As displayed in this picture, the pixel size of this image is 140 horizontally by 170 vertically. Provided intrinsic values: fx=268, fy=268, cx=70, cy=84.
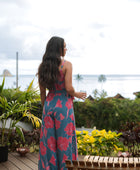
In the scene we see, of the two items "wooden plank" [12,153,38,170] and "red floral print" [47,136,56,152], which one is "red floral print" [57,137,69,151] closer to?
"red floral print" [47,136,56,152]

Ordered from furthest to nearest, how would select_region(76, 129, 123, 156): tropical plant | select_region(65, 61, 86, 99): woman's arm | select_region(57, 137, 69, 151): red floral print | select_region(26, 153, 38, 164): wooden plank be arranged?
1. select_region(76, 129, 123, 156): tropical plant
2. select_region(26, 153, 38, 164): wooden plank
3. select_region(57, 137, 69, 151): red floral print
4. select_region(65, 61, 86, 99): woman's arm

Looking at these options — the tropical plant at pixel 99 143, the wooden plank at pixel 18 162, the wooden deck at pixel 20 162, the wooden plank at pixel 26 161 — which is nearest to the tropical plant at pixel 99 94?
the tropical plant at pixel 99 143

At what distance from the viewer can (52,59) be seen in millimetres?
2434

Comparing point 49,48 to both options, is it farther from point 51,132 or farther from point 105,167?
point 105,167

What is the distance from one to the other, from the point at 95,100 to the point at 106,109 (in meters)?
0.39

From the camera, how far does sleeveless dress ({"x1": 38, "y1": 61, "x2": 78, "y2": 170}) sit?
2486 millimetres

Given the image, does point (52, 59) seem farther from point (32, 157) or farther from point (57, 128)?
point (32, 157)

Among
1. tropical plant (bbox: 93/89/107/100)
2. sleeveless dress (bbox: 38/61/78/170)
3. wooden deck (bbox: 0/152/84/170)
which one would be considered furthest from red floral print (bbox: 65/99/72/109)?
tropical plant (bbox: 93/89/107/100)

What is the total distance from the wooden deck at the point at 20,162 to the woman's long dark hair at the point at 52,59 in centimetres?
186

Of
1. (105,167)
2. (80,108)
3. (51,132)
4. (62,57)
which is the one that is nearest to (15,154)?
(80,108)

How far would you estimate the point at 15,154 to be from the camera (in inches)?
180

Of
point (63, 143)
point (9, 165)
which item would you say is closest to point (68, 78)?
point (63, 143)

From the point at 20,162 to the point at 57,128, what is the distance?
1.86 m

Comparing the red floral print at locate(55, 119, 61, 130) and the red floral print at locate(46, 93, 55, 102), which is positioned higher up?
the red floral print at locate(46, 93, 55, 102)
